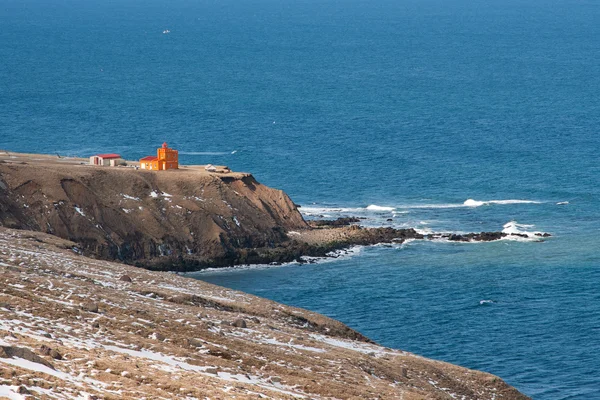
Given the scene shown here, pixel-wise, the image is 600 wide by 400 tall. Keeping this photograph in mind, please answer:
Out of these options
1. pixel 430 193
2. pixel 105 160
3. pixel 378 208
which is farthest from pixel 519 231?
pixel 105 160

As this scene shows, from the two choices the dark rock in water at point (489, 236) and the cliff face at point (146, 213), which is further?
the dark rock in water at point (489, 236)

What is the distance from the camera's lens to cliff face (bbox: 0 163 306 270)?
9531 cm

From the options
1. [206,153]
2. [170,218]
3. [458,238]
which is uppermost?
[206,153]

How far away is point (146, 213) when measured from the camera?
101 metres

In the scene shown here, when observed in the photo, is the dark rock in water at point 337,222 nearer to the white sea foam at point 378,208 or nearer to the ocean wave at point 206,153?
the white sea foam at point 378,208

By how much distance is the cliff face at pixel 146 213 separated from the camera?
95.3m

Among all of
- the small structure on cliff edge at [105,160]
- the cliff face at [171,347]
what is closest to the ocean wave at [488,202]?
the small structure on cliff edge at [105,160]

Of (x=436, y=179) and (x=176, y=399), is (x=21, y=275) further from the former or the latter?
(x=436, y=179)

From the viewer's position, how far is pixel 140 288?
6475 centimetres

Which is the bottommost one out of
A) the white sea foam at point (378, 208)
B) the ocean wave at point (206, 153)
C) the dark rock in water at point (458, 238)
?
the dark rock in water at point (458, 238)

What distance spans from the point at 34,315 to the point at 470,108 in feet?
476

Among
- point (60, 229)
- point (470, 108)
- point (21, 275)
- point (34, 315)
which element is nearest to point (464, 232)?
point (60, 229)

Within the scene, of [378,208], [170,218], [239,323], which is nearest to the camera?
[239,323]

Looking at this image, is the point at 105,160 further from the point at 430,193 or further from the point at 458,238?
the point at 430,193
